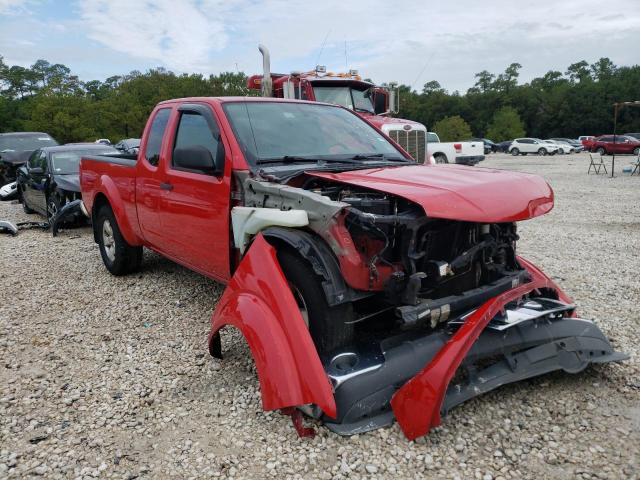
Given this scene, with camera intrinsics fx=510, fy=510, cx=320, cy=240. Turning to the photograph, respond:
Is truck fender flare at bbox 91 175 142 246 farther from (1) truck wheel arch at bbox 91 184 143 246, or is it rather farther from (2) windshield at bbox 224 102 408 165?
(2) windshield at bbox 224 102 408 165

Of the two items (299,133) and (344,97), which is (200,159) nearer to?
(299,133)

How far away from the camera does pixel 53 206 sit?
965cm

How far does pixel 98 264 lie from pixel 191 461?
188 inches

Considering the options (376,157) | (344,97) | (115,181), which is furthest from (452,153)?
(376,157)

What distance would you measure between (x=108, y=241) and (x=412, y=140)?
6.79 meters

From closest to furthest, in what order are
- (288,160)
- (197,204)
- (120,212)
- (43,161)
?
(288,160)
(197,204)
(120,212)
(43,161)

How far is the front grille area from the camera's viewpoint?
409 inches

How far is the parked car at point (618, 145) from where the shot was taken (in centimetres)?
3750

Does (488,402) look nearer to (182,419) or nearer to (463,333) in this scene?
(463,333)

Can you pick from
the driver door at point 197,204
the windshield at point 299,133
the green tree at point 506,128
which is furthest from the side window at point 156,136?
the green tree at point 506,128

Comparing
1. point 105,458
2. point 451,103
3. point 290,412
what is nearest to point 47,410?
point 105,458

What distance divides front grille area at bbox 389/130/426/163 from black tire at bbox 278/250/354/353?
7.66 m

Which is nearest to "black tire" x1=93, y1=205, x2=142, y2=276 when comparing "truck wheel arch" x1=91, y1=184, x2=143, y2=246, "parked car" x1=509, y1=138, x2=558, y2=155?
"truck wheel arch" x1=91, y1=184, x2=143, y2=246

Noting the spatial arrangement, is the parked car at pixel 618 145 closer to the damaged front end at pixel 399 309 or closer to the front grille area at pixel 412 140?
the front grille area at pixel 412 140
